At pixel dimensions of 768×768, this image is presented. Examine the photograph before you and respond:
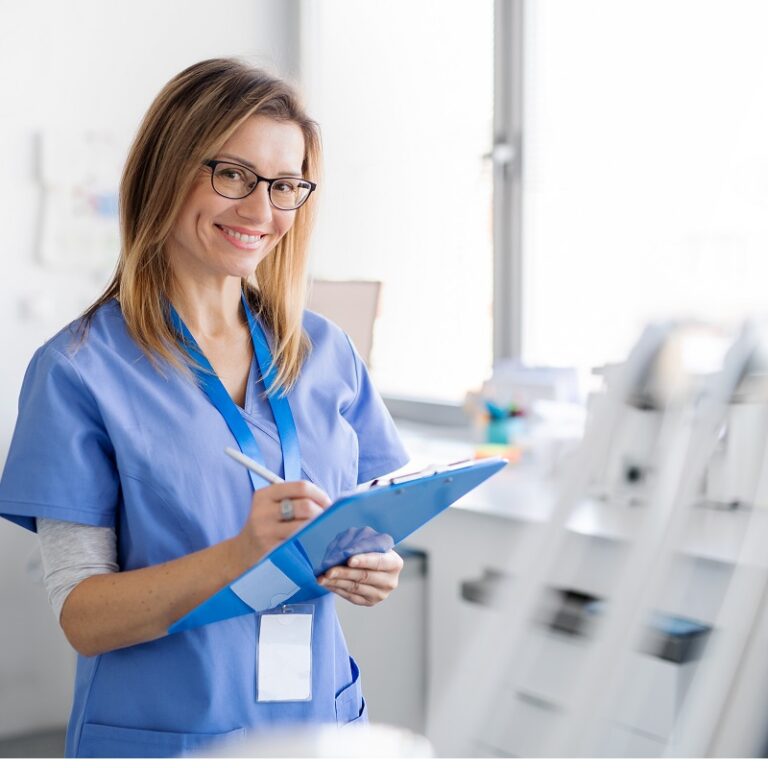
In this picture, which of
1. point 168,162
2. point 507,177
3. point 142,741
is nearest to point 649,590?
point 142,741

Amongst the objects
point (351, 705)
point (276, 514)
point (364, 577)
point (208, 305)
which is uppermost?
point (208, 305)

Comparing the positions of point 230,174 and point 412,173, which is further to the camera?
point 412,173

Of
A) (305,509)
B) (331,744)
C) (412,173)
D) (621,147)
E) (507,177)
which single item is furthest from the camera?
(412,173)

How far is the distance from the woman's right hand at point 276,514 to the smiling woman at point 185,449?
0.02 meters

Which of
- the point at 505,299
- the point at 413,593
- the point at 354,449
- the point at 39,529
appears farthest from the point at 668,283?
the point at 505,299

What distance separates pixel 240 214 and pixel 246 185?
0.13ft

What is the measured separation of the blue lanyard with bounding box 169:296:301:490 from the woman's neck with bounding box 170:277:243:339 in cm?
2

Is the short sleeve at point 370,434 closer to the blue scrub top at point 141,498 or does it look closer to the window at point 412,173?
the blue scrub top at point 141,498

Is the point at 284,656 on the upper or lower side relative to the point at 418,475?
lower

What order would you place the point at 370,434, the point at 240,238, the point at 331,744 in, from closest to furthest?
1. the point at 331,744
2. the point at 240,238
3. the point at 370,434

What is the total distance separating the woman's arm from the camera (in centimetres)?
106

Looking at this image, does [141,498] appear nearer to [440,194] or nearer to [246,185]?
[246,185]

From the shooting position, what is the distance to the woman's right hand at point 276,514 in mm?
1041

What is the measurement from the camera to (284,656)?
1255 mm
